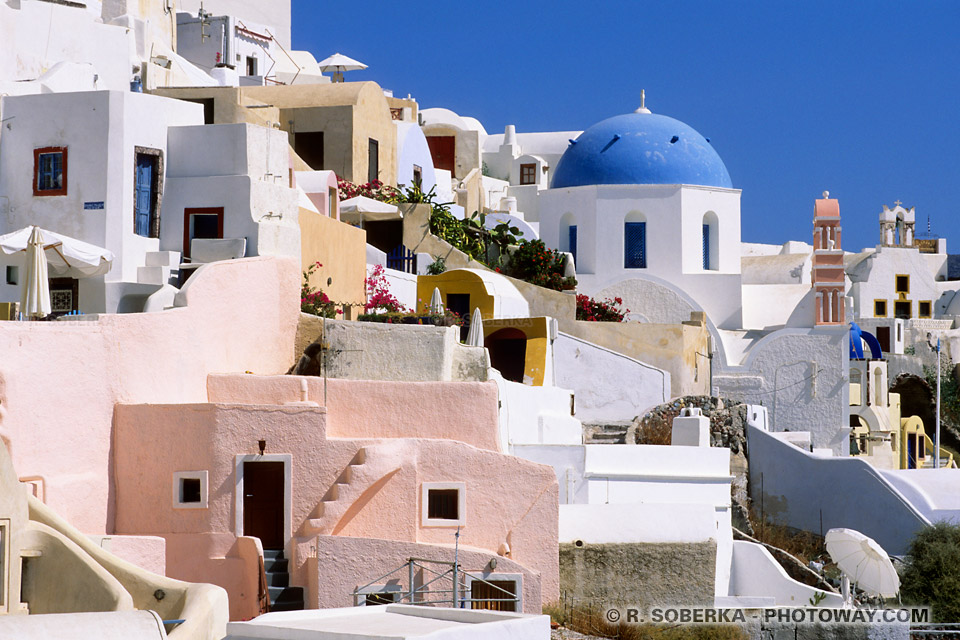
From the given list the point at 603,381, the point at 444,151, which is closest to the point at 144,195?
the point at 603,381

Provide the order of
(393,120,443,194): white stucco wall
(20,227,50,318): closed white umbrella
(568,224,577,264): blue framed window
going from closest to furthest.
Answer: (20,227,50,318): closed white umbrella, (568,224,577,264): blue framed window, (393,120,443,194): white stucco wall

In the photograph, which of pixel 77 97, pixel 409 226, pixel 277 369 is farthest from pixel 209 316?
pixel 409 226

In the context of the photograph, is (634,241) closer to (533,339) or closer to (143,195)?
(533,339)

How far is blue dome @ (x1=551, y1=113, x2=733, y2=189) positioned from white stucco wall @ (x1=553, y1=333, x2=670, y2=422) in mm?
6851

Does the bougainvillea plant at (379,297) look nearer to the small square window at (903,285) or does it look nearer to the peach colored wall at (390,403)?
the peach colored wall at (390,403)

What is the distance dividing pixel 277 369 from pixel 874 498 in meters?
11.1

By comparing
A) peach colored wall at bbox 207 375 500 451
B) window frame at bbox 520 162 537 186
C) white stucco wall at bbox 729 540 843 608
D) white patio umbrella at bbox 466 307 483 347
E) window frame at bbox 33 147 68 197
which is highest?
window frame at bbox 520 162 537 186

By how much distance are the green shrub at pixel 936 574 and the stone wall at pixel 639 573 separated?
4.20m

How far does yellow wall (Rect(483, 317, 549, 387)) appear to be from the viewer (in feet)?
76.6

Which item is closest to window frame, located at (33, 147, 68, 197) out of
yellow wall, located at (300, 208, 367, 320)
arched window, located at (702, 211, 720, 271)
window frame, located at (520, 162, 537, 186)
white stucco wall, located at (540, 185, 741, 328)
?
yellow wall, located at (300, 208, 367, 320)

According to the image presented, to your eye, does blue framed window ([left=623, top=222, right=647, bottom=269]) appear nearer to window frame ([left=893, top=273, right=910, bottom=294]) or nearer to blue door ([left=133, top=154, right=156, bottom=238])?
blue door ([left=133, top=154, right=156, bottom=238])

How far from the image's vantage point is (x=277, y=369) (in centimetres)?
1908

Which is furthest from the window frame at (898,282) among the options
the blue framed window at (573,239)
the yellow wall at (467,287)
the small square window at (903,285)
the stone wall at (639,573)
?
the stone wall at (639,573)

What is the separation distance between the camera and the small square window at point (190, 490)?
52.5 ft
